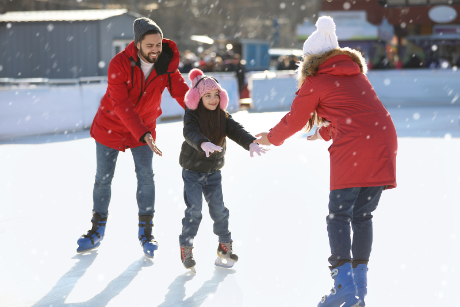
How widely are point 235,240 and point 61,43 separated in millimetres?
16635

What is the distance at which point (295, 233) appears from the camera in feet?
13.9

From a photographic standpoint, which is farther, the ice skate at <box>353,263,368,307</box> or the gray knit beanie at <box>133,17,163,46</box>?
the gray knit beanie at <box>133,17,163,46</box>

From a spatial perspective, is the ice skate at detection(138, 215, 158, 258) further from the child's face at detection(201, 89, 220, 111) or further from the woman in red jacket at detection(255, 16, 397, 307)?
the woman in red jacket at detection(255, 16, 397, 307)

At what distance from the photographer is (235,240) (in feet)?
13.4

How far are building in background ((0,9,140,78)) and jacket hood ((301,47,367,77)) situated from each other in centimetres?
1665

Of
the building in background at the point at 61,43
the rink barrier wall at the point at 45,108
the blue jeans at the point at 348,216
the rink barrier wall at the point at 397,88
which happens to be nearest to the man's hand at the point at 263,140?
the blue jeans at the point at 348,216

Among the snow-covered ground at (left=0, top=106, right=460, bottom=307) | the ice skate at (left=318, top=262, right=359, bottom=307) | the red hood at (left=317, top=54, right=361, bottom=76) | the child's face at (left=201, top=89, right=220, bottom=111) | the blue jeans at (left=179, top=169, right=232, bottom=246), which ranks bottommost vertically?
the snow-covered ground at (left=0, top=106, right=460, bottom=307)

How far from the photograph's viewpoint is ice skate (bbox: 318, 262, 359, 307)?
2.86m

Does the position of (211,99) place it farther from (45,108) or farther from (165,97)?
(165,97)

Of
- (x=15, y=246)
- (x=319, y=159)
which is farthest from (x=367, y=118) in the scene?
(x=319, y=159)

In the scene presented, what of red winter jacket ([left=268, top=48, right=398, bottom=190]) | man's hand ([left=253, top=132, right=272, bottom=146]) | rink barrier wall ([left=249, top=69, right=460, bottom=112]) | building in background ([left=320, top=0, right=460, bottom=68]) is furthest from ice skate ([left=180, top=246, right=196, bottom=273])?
building in background ([left=320, top=0, right=460, bottom=68])

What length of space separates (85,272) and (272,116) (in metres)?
10.5

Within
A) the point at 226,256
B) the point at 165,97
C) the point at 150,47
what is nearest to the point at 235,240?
the point at 226,256

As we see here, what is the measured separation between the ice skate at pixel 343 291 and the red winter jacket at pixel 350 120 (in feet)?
1.40
